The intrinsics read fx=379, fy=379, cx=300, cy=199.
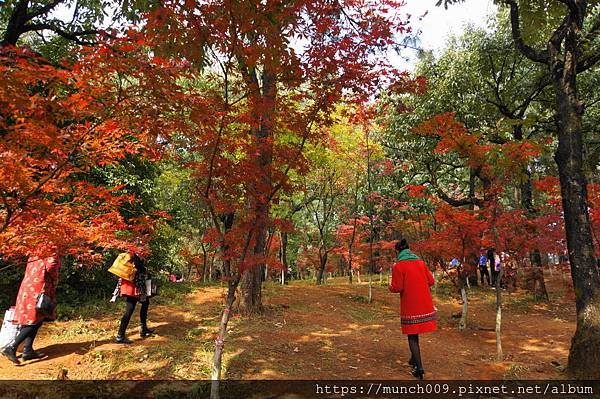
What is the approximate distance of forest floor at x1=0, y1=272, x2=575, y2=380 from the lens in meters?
5.40

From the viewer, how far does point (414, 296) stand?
532 centimetres

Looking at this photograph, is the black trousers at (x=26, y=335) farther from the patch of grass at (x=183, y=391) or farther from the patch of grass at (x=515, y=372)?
the patch of grass at (x=515, y=372)

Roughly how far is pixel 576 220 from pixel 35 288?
25.8 feet

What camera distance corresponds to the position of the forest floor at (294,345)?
17.7 ft

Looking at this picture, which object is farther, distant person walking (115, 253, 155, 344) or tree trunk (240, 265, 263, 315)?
tree trunk (240, 265, 263, 315)

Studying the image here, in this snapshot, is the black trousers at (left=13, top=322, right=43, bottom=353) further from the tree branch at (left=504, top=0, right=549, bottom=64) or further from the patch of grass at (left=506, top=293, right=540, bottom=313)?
the patch of grass at (left=506, top=293, right=540, bottom=313)

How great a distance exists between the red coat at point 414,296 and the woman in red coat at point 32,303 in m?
4.94

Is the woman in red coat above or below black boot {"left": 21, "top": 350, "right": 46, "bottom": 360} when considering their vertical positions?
above

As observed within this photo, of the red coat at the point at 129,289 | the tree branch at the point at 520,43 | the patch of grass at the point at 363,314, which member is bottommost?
the patch of grass at the point at 363,314

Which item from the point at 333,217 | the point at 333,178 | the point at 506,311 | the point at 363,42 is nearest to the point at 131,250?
the point at 363,42

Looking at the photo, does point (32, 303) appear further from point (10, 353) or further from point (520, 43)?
point (520, 43)

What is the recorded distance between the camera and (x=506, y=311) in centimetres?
1202

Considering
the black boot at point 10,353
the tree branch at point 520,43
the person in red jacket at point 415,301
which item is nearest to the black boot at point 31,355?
the black boot at point 10,353

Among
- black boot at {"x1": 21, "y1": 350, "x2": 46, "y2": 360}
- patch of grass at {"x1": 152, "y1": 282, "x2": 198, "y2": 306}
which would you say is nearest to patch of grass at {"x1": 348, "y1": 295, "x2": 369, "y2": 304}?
patch of grass at {"x1": 152, "y1": 282, "x2": 198, "y2": 306}
